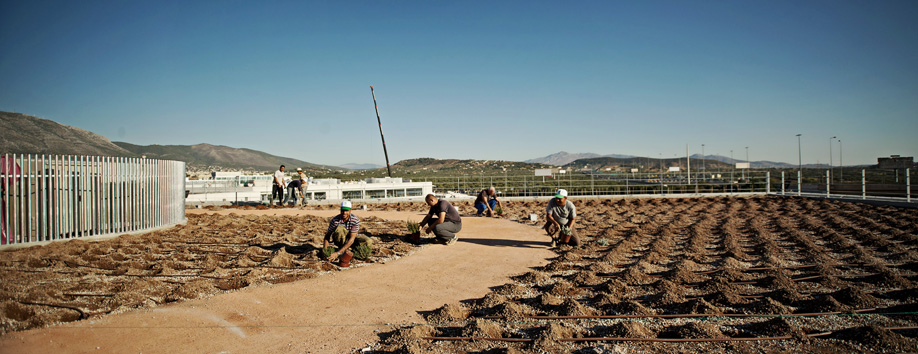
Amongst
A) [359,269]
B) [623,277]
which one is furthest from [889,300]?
[359,269]

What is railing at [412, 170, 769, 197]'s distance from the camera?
88.8 feet

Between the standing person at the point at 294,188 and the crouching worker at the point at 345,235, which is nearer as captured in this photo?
the crouching worker at the point at 345,235

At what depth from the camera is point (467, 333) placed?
4762 millimetres

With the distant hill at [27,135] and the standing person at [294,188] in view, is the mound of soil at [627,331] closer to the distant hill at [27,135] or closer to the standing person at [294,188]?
Answer: the distant hill at [27,135]

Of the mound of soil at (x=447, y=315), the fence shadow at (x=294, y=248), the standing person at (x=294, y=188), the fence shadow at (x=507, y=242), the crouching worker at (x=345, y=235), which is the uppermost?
the standing person at (x=294, y=188)

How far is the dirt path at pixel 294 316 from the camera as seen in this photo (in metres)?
4.53

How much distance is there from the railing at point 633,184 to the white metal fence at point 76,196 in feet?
56.3

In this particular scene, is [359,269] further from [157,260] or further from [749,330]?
[749,330]

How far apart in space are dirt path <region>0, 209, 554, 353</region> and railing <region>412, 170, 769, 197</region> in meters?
19.9

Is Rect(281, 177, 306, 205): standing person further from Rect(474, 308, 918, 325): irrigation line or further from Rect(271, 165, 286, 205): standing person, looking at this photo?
Rect(474, 308, 918, 325): irrigation line

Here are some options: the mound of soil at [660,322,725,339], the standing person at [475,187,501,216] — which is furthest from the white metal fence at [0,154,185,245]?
the mound of soil at [660,322,725,339]

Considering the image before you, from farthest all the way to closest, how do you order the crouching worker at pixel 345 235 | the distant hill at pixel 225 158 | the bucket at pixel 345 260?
the distant hill at pixel 225 158 < the crouching worker at pixel 345 235 < the bucket at pixel 345 260

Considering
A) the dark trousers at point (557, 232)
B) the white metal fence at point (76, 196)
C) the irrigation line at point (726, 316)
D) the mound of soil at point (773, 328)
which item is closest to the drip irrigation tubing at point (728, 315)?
the irrigation line at point (726, 316)

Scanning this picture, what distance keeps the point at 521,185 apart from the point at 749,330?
78.3 feet
